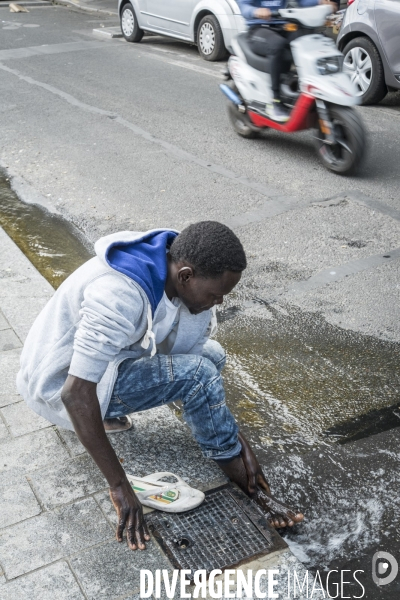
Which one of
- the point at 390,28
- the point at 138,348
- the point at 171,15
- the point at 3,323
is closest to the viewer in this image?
the point at 138,348

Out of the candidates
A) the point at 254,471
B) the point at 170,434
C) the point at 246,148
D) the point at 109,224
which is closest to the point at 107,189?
the point at 109,224

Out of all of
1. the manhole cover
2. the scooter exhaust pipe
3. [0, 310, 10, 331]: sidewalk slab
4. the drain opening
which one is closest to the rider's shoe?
the scooter exhaust pipe

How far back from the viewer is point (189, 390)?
290 centimetres

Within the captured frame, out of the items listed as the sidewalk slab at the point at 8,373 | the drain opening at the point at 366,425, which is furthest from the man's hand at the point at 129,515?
the drain opening at the point at 366,425

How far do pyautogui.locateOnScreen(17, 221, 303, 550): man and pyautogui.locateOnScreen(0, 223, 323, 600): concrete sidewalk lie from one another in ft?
0.43

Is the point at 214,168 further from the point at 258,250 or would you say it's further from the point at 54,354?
the point at 54,354

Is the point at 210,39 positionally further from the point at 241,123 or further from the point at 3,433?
the point at 3,433

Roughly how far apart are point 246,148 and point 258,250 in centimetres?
250

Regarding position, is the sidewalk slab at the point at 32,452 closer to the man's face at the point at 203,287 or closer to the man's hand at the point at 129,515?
the man's hand at the point at 129,515

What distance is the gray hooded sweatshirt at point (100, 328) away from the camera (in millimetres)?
Result: 2543

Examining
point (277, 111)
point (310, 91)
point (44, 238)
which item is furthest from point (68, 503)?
point (277, 111)

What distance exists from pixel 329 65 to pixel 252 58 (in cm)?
90

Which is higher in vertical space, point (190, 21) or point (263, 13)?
point (263, 13)

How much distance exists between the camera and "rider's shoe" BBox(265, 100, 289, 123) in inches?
283
